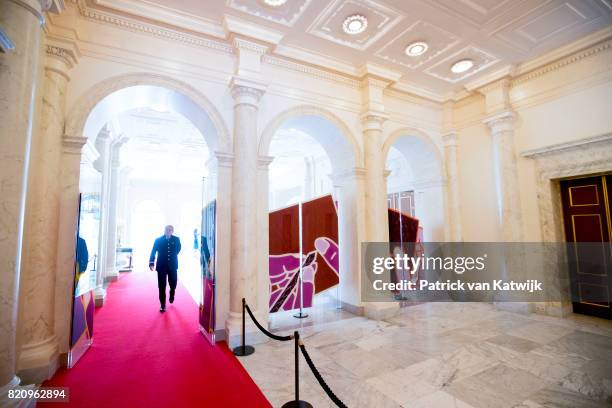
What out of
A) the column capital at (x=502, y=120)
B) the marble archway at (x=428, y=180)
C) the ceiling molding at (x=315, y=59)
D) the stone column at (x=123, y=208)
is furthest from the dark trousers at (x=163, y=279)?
the column capital at (x=502, y=120)

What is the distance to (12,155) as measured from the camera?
110 inches

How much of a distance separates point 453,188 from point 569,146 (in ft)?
7.82

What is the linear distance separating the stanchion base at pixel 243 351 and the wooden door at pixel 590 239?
6.33m

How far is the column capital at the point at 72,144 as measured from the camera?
3.99 meters

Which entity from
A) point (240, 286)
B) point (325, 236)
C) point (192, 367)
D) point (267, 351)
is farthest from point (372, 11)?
point (192, 367)

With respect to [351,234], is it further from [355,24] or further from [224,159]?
[355,24]

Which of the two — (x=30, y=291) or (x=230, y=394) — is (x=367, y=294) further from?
(x=30, y=291)

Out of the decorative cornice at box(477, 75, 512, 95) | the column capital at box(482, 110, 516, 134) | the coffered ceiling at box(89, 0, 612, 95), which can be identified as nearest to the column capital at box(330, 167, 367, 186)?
the coffered ceiling at box(89, 0, 612, 95)

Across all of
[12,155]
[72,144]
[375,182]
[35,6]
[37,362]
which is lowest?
[37,362]

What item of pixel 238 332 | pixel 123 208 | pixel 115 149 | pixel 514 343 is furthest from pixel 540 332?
pixel 123 208

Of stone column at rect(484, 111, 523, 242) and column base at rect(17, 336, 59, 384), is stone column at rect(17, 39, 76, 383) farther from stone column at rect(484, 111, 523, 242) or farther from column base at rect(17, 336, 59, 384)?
stone column at rect(484, 111, 523, 242)

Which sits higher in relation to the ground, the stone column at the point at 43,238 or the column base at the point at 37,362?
the stone column at the point at 43,238

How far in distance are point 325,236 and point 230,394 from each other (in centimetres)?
358

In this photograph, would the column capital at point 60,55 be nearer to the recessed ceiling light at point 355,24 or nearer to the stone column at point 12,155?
the stone column at point 12,155
